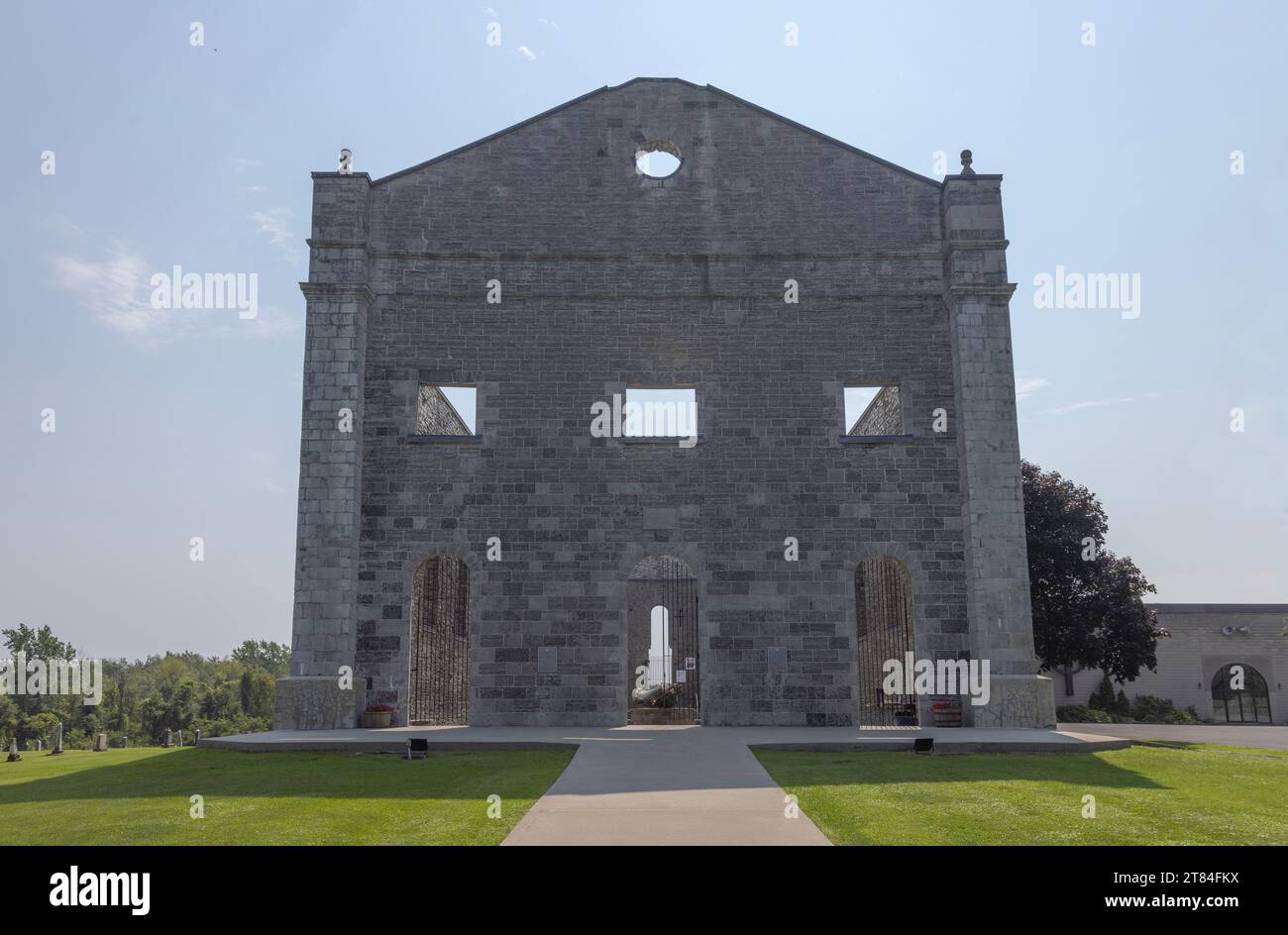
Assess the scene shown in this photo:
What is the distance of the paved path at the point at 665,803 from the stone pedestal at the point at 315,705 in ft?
19.2

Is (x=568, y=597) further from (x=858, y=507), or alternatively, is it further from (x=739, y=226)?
(x=739, y=226)

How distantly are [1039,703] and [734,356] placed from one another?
8584mm

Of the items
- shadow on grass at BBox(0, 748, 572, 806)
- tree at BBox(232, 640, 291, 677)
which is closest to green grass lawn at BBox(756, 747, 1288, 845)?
shadow on grass at BBox(0, 748, 572, 806)

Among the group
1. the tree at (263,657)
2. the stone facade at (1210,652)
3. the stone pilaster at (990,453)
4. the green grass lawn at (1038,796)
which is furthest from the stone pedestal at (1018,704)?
the tree at (263,657)

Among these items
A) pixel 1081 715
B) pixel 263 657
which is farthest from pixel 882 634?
pixel 263 657

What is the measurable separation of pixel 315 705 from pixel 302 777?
246 inches

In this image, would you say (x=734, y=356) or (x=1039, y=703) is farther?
(x=734, y=356)

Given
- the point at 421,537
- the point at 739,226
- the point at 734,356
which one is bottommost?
the point at 421,537

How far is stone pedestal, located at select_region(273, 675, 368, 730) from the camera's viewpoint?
56.1 feet

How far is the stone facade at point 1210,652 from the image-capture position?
116ft

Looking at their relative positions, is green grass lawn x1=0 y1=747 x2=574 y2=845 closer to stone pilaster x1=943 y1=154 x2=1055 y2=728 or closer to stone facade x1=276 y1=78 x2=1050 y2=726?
stone facade x1=276 y1=78 x2=1050 y2=726

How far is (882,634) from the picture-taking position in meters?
24.6

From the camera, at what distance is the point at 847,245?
19719 mm
